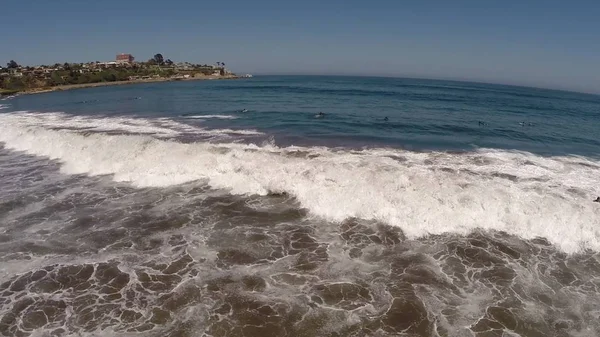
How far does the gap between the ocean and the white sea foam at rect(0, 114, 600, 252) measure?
105 mm

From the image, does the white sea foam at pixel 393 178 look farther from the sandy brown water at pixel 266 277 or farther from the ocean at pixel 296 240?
the sandy brown water at pixel 266 277

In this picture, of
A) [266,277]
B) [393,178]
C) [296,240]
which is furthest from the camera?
[393,178]

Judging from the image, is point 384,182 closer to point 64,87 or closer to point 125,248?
point 125,248

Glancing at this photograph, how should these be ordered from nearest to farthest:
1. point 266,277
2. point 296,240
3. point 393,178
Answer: point 266,277
point 296,240
point 393,178

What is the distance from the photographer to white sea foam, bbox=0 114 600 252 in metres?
14.6

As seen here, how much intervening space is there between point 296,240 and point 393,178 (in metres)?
7.03

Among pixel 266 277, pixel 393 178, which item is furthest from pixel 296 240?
pixel 393 178

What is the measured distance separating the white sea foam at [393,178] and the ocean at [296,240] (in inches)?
4.1

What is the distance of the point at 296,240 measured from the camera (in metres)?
13.4

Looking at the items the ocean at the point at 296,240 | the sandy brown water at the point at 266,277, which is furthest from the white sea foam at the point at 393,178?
the sandy brown water at the point at 266,277

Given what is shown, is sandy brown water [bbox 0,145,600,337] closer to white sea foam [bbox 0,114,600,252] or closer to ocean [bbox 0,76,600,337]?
ocean [bbox 0,76,600,337]

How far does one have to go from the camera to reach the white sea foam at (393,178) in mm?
14641

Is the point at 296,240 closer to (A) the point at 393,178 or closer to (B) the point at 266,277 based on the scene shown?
(B) the point at 266,277

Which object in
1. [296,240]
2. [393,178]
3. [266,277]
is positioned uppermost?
[393,178]
